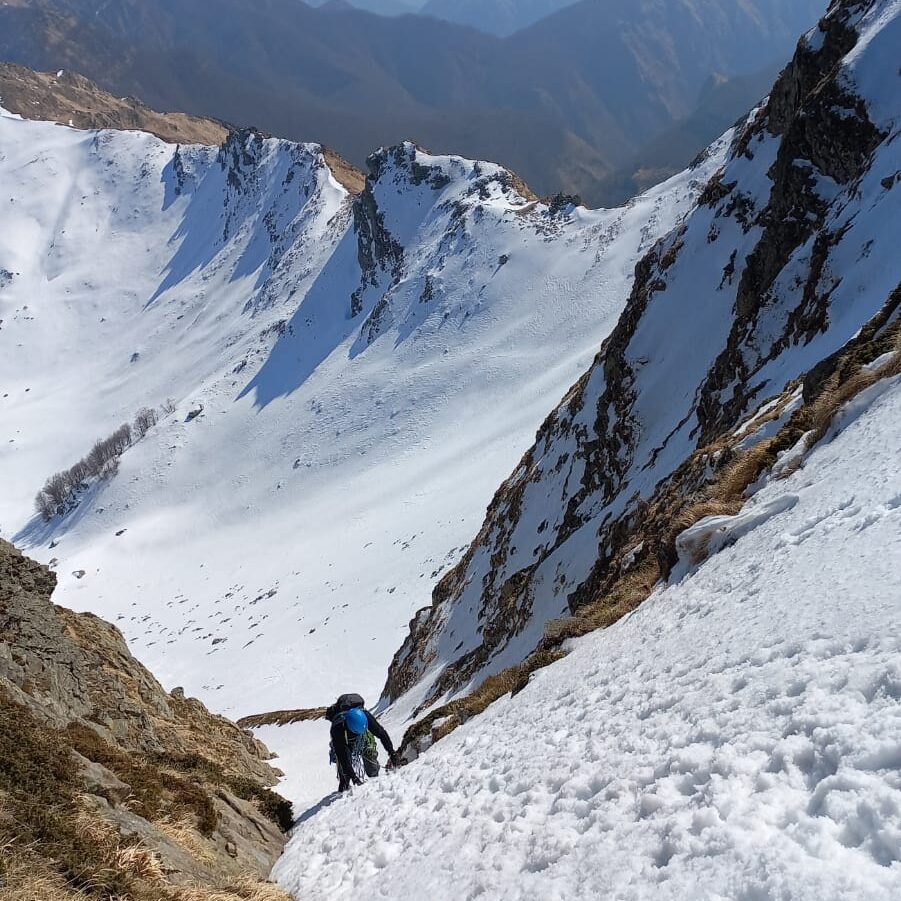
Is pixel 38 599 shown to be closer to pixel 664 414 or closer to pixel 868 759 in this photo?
pixel 868 759

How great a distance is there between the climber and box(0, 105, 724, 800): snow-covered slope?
91.8 ft

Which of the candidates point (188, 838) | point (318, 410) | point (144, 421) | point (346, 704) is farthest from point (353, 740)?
point (144, 421)

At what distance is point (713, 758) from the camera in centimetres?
519

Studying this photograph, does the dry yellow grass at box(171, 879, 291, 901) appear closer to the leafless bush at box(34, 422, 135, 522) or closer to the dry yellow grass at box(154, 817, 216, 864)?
the dry yellow grass at box(154, 817, 216, 864)

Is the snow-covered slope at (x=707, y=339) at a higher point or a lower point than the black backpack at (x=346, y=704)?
higher

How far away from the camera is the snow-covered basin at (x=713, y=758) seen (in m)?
4.18

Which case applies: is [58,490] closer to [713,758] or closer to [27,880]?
[27,880]

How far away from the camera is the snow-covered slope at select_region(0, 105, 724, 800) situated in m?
54.1

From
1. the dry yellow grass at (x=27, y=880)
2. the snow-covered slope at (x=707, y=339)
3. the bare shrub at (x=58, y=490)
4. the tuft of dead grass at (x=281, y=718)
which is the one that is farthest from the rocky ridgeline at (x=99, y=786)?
the bare shrub at (x=58, y=490)

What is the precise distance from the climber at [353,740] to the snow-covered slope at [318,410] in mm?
27973

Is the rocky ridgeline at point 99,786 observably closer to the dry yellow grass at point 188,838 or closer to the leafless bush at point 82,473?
the dry yellow grass at point 188,838

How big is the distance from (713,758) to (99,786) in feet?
22.1

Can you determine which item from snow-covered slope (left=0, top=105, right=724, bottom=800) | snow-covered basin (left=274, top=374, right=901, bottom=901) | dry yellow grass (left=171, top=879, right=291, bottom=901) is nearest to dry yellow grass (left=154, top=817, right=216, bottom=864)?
dry yellow grass (left=171, top=879, right=291, bottom=901)

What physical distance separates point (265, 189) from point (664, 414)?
179 metres
